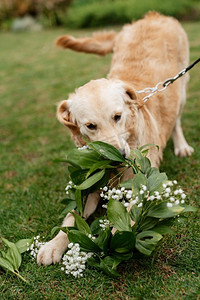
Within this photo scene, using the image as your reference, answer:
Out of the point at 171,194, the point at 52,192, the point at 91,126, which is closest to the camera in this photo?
the point at 171,194

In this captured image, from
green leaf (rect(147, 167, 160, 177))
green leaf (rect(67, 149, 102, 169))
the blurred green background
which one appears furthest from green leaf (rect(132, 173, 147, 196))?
the blurred green background

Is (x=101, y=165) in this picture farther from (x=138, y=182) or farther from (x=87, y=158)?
(x=138, y=182)

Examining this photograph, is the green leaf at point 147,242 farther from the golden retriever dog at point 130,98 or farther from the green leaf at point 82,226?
the golden retriever dog at point 130,98

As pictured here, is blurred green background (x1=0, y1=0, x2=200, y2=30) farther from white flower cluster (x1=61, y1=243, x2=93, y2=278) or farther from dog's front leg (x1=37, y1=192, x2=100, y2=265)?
white flower cluster (x1=61, y1=243, x2=93, y2=278)

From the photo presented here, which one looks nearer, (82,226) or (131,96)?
(82,226)

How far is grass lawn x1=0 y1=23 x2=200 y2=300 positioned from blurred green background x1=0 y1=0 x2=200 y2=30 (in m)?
5.37

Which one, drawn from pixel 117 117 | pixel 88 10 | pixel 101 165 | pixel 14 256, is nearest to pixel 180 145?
pixel 117 117

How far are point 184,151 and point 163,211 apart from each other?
190 centimetres

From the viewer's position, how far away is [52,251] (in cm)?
235

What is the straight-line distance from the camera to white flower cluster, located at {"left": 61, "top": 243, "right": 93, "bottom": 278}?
2.10m

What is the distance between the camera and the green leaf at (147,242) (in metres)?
1.99

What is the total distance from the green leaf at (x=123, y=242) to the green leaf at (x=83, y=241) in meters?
0.13

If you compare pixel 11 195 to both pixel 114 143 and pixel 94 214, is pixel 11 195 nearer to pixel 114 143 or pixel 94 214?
pixel 94 214

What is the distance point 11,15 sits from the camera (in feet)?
57.6
